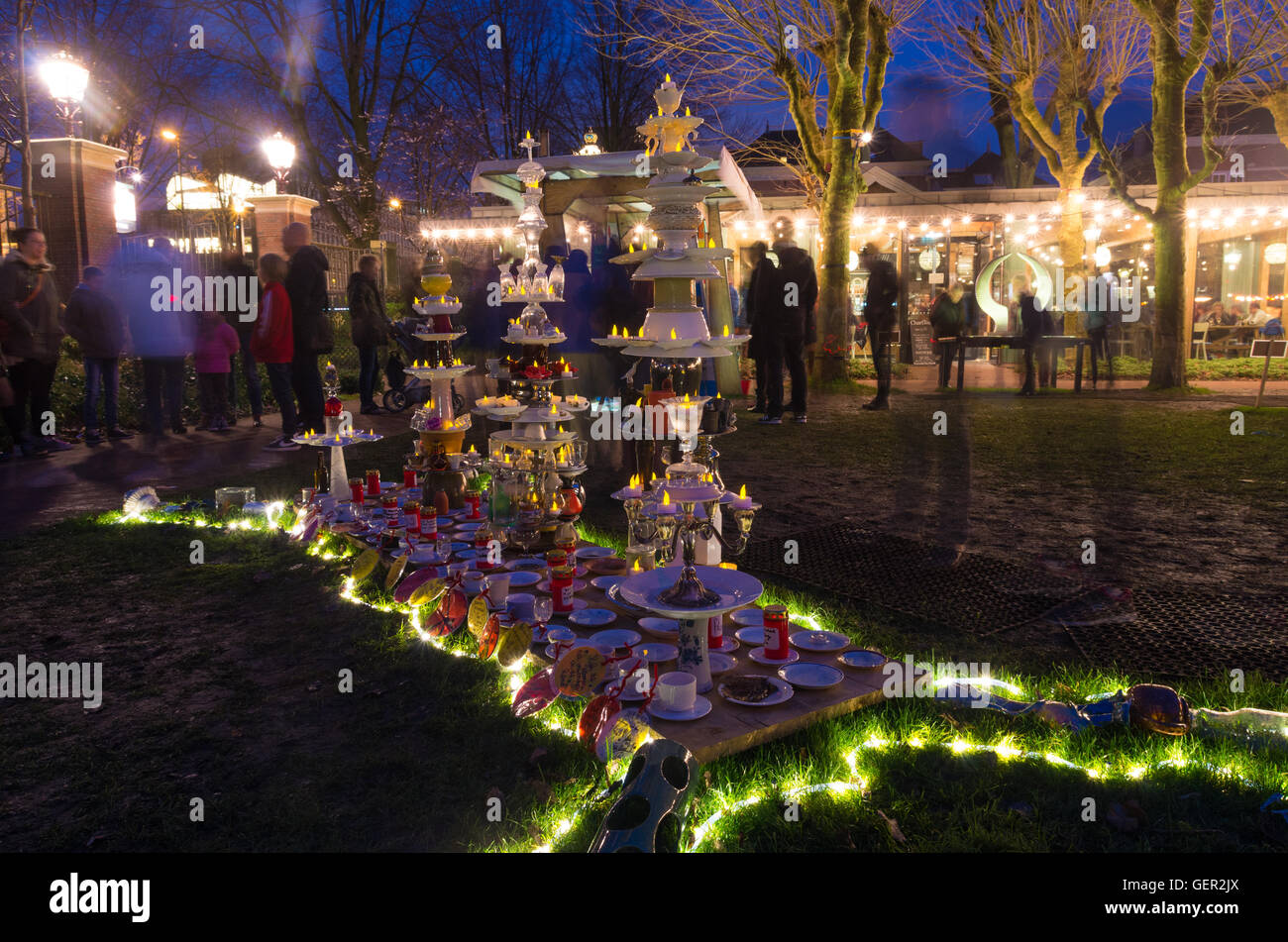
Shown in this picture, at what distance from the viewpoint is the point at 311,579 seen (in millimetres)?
5055

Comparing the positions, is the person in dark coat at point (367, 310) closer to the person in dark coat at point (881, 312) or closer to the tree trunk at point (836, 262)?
the person in dark coat at point (881, 312)

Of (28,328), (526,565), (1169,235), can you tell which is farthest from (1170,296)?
(28,328)

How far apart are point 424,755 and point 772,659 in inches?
56.7

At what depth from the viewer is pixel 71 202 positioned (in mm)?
15102

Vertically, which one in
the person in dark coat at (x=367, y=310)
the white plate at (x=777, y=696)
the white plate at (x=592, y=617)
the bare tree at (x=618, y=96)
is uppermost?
the bare tree at (x=618, y=96)

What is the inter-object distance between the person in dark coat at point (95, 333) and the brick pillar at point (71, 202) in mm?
6474

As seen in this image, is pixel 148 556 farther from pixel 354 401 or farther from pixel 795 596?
pixel 354 401

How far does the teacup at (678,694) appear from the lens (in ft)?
10.2

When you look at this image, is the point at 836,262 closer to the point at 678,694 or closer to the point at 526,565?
the point at 526,565

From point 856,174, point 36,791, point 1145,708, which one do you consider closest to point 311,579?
point 36,791

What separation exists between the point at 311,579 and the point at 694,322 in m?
2.74

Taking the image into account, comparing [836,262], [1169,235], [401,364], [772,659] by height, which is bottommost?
[772,659]
